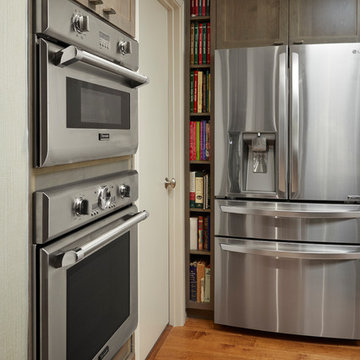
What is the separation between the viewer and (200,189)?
114 inches

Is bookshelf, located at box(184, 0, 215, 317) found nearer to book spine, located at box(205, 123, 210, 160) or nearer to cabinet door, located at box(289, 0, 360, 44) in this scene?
book spine, located at box(205, 123, 210, 160)

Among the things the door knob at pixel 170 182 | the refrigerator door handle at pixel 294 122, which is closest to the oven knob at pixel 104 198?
the door knob at pixel 170 182

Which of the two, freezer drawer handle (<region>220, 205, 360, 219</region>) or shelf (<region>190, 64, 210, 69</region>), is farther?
shelf (<region>190, 64, 210, 69</region>)

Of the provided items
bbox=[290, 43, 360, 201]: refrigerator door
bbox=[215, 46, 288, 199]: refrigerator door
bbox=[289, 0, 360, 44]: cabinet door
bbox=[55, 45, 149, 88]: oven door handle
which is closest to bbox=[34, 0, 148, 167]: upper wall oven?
bbox=[55, 45, 149, 88]: oven door handle

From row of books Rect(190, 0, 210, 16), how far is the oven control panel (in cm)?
172

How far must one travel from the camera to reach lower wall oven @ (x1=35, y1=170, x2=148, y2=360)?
1022mm

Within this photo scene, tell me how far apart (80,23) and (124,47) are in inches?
13.1

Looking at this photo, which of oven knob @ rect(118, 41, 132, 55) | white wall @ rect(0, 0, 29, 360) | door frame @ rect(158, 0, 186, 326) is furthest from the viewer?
door frame @ rect(158, 0, 186, 326)

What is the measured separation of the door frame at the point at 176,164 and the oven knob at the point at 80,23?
1645 millimetres

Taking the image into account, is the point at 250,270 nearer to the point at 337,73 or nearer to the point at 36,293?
the point at 337,73

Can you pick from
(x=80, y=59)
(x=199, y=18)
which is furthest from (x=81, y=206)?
(x=199, y=18)

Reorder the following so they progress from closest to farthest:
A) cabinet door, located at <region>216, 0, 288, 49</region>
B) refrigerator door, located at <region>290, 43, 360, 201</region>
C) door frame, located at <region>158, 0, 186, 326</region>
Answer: refrigerator door, located at <region>290, 43, 360, 201</region> < cabinet door, located at <region>216, 0, 288, 49</region> < door frame, located at <region>158, 0, 186, 326</region>

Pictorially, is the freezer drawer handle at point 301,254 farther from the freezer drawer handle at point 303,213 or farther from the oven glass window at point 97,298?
the oven glass window at point 97,298

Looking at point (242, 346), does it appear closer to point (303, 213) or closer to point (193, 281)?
point (193, 281)
